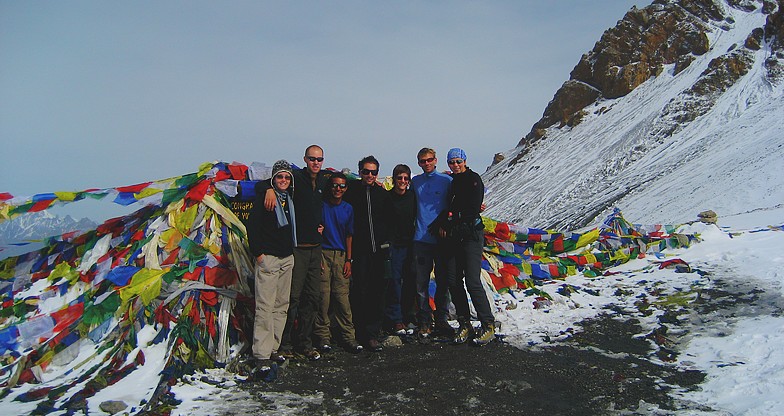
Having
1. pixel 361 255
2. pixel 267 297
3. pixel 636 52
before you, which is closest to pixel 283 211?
pixel 267 297

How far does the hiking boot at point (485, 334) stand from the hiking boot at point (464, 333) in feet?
0.47

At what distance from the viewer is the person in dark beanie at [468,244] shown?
226 inches

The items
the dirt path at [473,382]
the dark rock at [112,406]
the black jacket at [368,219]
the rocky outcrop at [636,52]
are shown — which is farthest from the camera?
the rocky outcrop at [636,52]

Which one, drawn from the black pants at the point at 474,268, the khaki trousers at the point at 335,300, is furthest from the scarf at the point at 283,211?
the black pants at the point at 474,268

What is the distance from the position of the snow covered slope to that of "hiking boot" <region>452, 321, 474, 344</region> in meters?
21.7

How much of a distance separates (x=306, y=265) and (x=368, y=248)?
2.51 ft

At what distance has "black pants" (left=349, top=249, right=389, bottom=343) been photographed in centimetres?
602

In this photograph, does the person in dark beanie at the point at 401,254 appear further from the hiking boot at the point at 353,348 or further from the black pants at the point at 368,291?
the hiking boot at the point at 353,348

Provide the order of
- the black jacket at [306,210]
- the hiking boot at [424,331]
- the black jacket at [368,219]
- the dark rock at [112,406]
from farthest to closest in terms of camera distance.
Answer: the hiking boot at [424,331] < the black jacket at [368,219] < the black jacket at [306,210] < the dark rock at [112,406]

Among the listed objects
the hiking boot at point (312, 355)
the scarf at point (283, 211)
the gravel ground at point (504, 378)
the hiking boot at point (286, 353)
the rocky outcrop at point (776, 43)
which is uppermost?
the rocky outcrop at point (776, 43)

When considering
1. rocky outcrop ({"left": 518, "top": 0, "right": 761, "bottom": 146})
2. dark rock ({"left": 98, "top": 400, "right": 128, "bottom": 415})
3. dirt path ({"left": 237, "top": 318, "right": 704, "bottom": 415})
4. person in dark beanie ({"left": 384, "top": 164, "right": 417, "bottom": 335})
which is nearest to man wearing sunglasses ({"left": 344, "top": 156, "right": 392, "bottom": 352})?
person in dark beanie ({"left": 384, "top": 164, "right": 417, "bottom": 335})

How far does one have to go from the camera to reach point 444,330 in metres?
6.10

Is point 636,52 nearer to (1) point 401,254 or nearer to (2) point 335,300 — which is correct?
(1) point 401,254

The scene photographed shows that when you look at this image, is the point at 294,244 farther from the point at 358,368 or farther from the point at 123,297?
the point at 123,297
